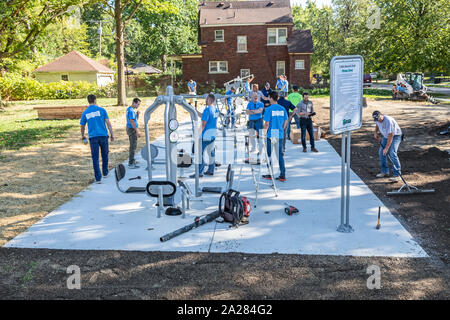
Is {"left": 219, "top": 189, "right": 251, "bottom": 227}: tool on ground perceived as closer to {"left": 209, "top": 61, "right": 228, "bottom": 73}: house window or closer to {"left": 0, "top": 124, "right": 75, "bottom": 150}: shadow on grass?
{"left": 0, "top": 124, "right": 75, "bottom": 150}: shadow on grass

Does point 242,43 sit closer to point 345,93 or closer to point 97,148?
point 97,148

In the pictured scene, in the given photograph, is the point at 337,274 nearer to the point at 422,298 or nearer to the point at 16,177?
the point at 422,298

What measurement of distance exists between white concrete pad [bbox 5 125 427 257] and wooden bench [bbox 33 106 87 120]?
13560 mm

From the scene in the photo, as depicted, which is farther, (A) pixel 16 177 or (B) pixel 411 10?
(B) pixel 411 10

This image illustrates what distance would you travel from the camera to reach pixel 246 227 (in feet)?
22.1

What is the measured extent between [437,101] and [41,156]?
25.9m

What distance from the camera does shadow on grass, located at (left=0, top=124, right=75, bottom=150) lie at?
1471cm

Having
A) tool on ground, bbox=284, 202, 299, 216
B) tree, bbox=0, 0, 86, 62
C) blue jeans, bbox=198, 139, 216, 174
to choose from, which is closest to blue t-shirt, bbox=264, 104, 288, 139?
blue jeans, bbox=198, 139, 216, 174

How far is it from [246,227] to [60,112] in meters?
17.7

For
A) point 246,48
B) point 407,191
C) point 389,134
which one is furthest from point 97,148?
point 246,48

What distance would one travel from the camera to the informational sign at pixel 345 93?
19.6ft
